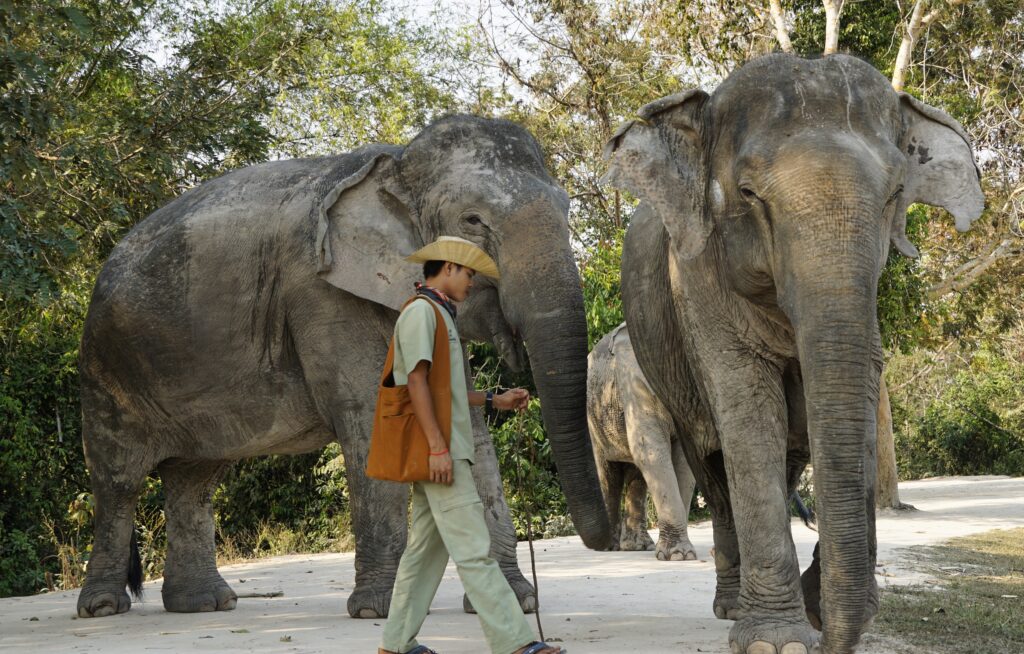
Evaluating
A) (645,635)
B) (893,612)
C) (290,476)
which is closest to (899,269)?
(290,476)

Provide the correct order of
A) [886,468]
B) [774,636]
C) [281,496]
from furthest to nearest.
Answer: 1. [886,468]
2. [281,496]
3. [774,636]

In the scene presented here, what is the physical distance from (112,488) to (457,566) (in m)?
4.32

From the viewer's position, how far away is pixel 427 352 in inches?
212

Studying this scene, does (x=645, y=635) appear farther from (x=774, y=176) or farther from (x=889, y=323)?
(x=889, y=323)

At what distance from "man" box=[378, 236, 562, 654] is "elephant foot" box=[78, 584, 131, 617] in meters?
3.81

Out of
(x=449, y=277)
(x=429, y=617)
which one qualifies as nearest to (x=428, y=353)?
(x=449, y=277)

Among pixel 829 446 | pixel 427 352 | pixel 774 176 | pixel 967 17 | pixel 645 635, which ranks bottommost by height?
pixel 645 635

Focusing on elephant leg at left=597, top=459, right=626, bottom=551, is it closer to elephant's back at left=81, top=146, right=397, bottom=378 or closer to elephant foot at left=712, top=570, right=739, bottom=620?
elephant's back at left=81, top=146, right=397, bottom=378

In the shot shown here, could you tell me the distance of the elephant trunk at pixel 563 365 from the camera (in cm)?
683

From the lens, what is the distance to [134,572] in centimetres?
905

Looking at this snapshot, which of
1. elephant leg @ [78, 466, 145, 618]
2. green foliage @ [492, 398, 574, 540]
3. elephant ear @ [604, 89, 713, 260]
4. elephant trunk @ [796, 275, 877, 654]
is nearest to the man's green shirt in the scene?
elephant ear @ [604, 89, 713, 260]

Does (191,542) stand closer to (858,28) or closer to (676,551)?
(676,551)

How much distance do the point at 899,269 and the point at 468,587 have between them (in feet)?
44.6

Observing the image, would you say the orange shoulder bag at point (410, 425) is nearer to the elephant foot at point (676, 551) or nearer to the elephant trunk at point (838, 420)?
the elephant trunk at point (838, 420)
